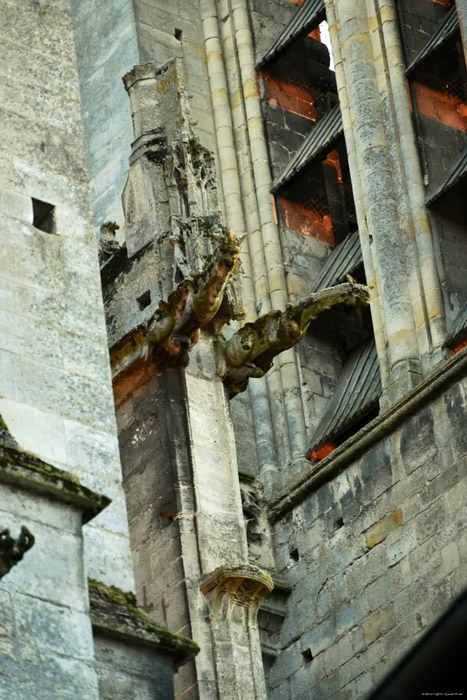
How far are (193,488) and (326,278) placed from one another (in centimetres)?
776

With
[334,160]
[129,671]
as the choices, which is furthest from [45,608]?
[334,160]

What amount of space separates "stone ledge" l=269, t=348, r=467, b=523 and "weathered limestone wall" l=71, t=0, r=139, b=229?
12.8 ft

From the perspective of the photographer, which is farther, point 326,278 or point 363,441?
point 326,278

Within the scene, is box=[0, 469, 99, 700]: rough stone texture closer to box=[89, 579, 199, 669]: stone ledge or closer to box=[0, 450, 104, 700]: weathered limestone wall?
box=[0, 450, 104, 700]: weathered limestone wall

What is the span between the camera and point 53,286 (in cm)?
1041

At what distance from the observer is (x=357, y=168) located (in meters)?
20.9

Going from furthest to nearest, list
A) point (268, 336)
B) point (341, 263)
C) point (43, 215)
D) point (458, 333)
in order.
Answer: point (341, 263) < point (458, 333) < point (268, 336) < point (43, 215)

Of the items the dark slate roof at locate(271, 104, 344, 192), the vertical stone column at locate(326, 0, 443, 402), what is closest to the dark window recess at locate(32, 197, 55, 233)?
the vertical stone column at locate(326, 0, 443, 402)

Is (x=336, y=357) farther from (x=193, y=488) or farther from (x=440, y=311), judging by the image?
(x=193, y=488)

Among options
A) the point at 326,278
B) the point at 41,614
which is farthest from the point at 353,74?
the point at 41,614

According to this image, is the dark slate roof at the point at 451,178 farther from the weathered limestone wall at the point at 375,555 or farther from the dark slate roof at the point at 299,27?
the dark slate roof at the point at 299,27

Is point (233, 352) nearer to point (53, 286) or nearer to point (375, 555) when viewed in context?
point (375, 555)

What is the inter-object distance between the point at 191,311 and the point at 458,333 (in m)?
5.12

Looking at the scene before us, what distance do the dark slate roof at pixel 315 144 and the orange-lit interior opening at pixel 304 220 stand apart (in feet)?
0.76
